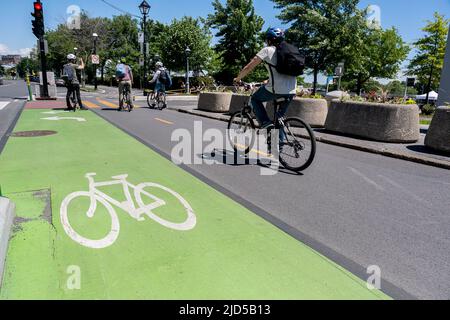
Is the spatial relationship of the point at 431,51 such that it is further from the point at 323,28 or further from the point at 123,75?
the point at 123,75

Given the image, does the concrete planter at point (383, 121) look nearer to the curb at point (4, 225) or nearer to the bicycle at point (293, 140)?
the bicycle at point (293, 140)

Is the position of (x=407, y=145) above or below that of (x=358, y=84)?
below

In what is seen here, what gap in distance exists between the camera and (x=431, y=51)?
128ft

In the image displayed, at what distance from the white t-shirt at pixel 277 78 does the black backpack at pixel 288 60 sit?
0.11m

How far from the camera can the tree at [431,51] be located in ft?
124

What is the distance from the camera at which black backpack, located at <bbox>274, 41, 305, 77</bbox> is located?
518cm

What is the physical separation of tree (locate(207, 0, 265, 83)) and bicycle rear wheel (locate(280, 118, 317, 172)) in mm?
44849

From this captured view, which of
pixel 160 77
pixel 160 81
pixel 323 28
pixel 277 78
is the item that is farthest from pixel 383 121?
pixel 323 28

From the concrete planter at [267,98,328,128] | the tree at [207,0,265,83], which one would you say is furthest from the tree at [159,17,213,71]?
the concrete planter at [267,98,328,128]

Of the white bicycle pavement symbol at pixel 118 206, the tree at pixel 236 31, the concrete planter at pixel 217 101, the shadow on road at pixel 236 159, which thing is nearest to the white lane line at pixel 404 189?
the shadow on road at pixel 236 159

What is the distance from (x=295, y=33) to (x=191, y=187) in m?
38.0
